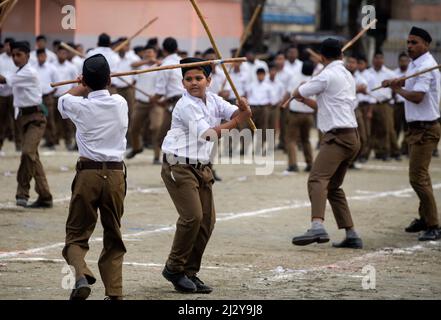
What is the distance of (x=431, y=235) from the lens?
12516 mm

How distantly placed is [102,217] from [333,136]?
3.94 metres

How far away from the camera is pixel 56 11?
28.3 meters

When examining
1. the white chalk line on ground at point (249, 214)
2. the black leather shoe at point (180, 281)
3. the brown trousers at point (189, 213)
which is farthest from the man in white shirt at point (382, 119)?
the black leather shoe at point (180, 281)

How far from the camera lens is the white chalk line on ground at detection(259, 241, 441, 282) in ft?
32.7

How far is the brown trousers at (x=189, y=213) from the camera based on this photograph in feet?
29.9

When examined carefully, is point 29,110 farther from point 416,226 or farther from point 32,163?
point 416,226

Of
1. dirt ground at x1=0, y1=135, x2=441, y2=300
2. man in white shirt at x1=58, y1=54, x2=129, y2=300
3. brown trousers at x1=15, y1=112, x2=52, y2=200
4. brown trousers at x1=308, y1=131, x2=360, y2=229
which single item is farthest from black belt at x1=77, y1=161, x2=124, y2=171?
brown trousers at x1=15, y1=112, x2=52, y2=200

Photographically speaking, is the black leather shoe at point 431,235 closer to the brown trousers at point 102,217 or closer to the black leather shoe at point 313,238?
the black leather shoe at point 313,238

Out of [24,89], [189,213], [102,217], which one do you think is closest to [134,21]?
[24,89]

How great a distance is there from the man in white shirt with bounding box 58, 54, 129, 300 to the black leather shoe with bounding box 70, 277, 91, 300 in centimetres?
18

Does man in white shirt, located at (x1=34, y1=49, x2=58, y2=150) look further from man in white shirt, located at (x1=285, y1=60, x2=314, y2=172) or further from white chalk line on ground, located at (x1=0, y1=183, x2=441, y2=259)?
white chalk line on ground, located at (x1=0, y1=183, x2=441, y2=259)

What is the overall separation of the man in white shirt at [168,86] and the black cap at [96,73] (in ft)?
32.0

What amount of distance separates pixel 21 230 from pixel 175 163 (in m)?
3.62
